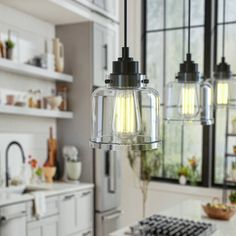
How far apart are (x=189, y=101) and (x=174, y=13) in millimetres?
3357

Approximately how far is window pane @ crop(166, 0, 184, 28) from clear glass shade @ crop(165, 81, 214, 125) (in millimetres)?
3129

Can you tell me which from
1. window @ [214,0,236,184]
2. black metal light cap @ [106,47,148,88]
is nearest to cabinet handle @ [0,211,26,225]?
black metal light cap @ [106,47,148,88]

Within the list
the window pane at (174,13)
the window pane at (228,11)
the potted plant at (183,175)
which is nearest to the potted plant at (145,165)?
the potted plant at (183,175)

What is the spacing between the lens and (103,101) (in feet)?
4.63

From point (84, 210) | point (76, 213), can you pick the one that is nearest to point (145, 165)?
point (84, 210)

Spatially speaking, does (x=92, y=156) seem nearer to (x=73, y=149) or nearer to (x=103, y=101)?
(x=73, y=149)

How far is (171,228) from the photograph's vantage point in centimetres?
270

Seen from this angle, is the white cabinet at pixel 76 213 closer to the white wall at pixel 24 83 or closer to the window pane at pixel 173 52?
the white wall at pixel 24 83

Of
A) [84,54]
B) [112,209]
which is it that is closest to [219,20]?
[84,54]

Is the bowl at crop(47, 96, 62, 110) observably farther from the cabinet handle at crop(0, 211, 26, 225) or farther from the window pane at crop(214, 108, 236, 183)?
the window pane at crop(214, 108, 236, 183)

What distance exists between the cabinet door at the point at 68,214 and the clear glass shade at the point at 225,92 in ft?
6.38

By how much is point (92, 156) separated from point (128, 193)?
3.75ft

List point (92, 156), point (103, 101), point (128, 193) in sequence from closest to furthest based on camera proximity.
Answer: point (103, 101) → point (92, 156) → point (128, 193)

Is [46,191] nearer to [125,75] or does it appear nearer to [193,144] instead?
[193,144]
